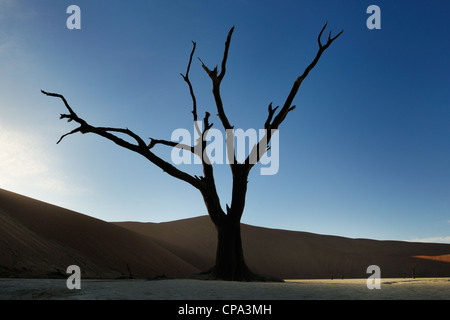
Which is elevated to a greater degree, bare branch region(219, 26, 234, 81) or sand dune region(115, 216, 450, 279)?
bare branch region(219, 26, 234, 81)

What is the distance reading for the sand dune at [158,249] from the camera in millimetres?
19109

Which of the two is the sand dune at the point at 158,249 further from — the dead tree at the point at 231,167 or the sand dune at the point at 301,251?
the dead tree at the point at 231,167

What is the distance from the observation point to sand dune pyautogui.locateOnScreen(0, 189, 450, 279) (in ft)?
62.7

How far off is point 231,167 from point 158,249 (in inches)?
682

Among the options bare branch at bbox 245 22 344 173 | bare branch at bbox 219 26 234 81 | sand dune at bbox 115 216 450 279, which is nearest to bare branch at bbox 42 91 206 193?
bare branch at bbox 245 22 344 173

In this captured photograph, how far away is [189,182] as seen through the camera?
604 inches

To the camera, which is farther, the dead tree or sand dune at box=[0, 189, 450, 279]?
sand dune at box=[0, 189, 450, 279]

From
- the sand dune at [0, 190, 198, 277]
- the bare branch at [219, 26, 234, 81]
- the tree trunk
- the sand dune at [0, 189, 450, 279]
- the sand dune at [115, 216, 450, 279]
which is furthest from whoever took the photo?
the sand dune at [115, 216, 450, 279]

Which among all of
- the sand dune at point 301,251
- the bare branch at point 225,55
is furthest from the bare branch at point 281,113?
the sand dune at point 301,251

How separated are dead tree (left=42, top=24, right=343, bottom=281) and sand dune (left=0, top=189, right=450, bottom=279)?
6187 mm

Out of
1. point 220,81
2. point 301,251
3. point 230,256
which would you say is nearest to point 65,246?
point 230,256

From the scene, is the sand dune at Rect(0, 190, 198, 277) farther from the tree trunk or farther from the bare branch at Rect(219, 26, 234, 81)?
the bare branch at Rect(219, 26, 234, 81)

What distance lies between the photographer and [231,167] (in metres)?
15.8

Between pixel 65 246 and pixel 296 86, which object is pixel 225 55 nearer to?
pixel 296 86
